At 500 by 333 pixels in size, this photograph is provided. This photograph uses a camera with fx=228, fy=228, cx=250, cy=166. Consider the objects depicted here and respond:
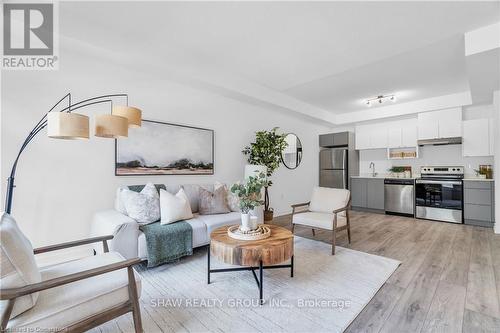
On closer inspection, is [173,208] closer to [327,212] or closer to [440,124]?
[327,212]

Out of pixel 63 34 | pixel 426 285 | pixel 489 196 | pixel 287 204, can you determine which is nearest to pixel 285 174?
pixel 287 204

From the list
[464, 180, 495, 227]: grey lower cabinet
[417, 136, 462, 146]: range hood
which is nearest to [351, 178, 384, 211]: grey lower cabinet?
[417, 136, 462, 146]: range hood

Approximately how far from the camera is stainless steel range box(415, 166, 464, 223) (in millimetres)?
4598

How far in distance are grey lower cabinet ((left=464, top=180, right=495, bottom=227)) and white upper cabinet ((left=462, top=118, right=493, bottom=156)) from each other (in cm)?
64

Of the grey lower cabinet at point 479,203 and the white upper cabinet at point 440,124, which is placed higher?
the white upper cabinet at point 440,124

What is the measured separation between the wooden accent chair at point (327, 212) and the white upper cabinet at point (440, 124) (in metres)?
3.05

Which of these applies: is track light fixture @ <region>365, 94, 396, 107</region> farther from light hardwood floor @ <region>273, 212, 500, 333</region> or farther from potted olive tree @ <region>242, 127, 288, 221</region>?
light hardwood floor @ <region>273, 212, 500, 333</region>

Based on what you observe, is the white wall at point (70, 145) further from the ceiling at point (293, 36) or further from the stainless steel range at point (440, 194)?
the stainless steel range at point (440, 194)

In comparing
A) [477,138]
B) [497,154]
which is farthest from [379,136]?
[497,154]

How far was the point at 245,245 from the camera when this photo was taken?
199cm

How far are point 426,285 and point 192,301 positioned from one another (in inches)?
88.1

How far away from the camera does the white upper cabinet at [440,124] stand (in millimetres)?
4742

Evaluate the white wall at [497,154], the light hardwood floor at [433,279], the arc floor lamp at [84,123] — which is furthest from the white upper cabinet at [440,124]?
the arc floor lamp at [84,123]

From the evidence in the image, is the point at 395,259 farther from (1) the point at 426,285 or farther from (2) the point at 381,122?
(2) the point at 381,122
